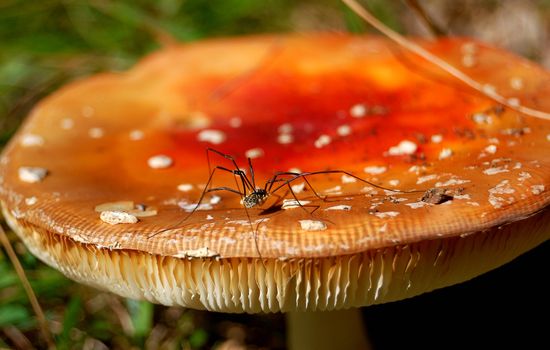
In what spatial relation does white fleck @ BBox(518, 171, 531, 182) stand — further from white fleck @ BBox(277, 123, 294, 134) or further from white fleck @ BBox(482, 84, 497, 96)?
white fleck @ BBox(277, 123, 294, 134)

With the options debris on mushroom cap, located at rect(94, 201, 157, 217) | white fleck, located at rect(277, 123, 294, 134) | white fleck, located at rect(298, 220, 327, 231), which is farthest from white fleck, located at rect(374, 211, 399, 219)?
white fleck, located at rect(277, 123, 294, 134)

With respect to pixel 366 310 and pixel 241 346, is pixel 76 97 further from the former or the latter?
pixel 366 310

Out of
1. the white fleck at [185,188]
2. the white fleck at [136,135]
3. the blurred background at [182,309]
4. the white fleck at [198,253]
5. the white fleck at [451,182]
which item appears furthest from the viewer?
the blurred background at [182,309]

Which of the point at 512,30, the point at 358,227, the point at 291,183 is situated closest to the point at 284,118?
the point at 291,183

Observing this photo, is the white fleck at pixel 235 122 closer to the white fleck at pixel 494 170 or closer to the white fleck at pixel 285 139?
the white fleck at pixel 285 139

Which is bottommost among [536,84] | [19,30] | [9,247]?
[9,247]

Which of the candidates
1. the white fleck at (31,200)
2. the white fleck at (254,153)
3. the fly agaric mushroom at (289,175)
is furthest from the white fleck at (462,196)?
the white fleck at (31,200)
